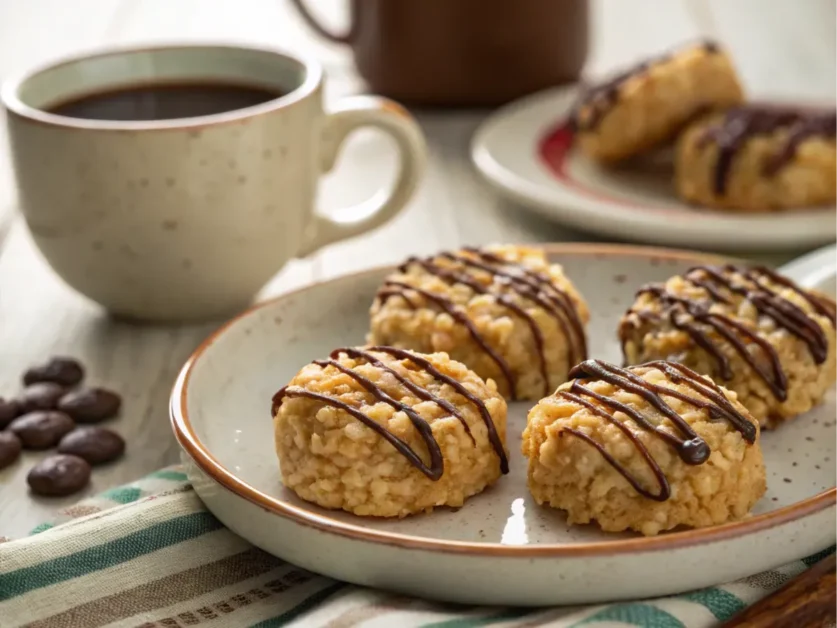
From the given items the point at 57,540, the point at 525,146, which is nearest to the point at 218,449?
the point at 57,540

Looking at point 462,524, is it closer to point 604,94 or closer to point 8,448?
point 8,448

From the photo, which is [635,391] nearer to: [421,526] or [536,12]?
[421,526]

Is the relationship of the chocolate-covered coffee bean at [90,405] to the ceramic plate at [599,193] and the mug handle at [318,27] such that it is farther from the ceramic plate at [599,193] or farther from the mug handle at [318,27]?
the mug handle at [318,27]

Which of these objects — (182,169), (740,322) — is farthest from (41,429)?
(740,322)

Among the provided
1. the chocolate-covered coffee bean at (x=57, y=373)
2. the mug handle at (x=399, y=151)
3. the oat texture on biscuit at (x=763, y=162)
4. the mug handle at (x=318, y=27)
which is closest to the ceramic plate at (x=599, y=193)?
the oat texture on biscuit at (x=763, y=162)

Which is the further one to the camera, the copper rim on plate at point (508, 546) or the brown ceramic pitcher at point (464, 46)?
the brown ceramic pitcher at point (464, 46)
